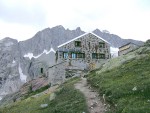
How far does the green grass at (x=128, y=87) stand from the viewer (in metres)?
33.0

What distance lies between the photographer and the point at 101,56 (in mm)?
97125

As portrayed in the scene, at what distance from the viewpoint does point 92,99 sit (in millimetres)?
40250

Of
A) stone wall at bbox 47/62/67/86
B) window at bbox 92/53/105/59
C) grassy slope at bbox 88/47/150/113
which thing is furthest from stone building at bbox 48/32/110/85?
grassy slope at bbox 88/47/150/113

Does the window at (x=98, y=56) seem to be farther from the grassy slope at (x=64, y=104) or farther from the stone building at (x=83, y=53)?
the grassy slope at (x=64, y=104)

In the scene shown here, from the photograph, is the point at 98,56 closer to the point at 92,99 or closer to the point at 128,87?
the point at 92,99

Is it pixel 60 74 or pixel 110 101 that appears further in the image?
pixel 60 74

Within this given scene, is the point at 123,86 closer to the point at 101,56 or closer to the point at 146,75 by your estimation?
the point at 146,75

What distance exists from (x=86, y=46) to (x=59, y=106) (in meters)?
55.7

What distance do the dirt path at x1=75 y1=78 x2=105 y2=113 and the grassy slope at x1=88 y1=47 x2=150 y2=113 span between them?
3.00 feet

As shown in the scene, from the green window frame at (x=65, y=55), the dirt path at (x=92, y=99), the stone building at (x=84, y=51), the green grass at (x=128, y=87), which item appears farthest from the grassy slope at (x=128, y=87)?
the green window frame at (x=65, y=55)

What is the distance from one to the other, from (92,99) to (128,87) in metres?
4.21

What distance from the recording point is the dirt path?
36.0 meters

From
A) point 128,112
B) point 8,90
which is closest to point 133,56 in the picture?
point 128,112

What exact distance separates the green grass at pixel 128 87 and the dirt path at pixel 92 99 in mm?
876
